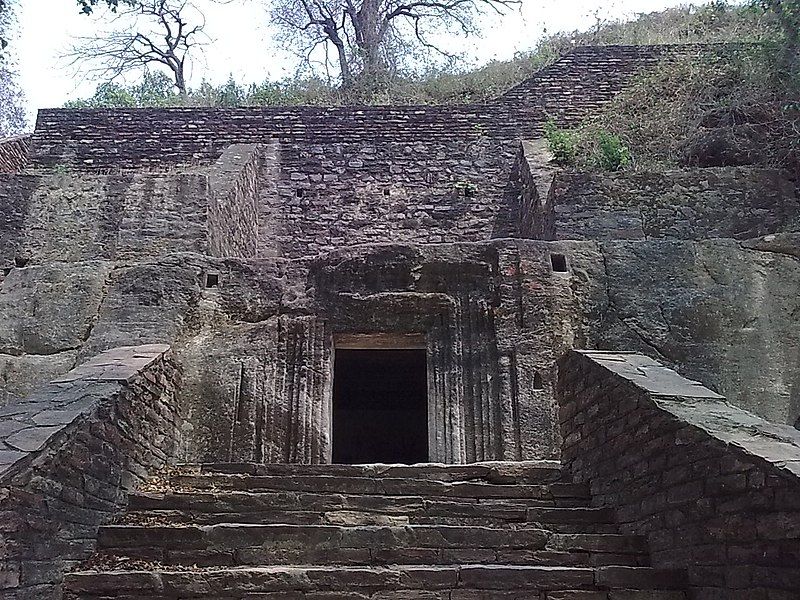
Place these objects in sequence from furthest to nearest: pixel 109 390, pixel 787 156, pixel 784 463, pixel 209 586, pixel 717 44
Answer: pixel 717 44, pixel 787 156, pixel 109 390, pixel 209 586, pixel 784 463

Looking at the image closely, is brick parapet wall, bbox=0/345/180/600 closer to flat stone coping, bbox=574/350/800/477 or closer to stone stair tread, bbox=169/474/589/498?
stone stair tread, bbox=169/474/589/498

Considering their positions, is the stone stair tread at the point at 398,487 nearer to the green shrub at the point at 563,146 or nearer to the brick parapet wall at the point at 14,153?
the green shrub at the point at 563,146

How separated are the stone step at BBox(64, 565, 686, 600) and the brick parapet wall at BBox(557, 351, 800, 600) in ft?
0.93

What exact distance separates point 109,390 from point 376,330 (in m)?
2.77

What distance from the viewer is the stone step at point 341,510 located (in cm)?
441

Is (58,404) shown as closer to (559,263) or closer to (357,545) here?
(357,545)

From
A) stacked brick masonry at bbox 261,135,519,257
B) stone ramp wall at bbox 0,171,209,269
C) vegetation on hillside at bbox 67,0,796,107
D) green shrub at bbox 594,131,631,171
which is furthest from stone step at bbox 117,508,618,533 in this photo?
vegetation on hillside at bbox 67,0,796,107

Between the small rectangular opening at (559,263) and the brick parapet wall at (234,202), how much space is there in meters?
3.53

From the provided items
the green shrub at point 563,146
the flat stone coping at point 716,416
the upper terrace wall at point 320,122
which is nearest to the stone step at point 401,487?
the flat stone coping at point 716,416

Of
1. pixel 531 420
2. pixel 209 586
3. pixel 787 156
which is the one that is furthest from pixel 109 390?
pixel 787 156

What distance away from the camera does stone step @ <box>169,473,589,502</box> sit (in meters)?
4.75

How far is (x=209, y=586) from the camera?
3762 mm

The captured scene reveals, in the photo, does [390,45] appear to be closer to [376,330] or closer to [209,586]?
[376,330]

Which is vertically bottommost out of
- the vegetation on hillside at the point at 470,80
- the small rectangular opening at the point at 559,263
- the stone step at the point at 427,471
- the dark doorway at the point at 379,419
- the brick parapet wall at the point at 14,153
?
the dark doorway at the point at 379,419
